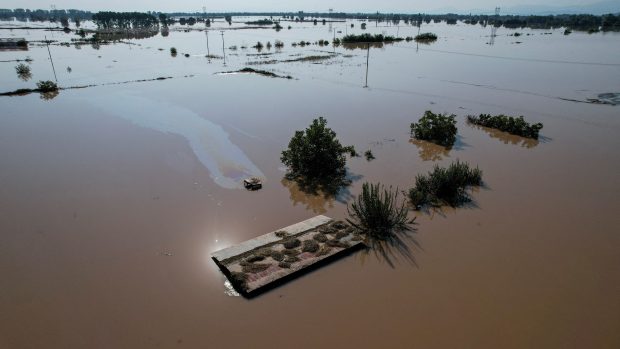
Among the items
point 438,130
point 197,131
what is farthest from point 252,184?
point 438,130

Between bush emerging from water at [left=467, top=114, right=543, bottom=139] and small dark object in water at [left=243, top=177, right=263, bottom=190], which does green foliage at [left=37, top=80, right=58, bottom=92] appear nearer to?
small dark object in water at [left=243, top=177, right=263, bottom=190]

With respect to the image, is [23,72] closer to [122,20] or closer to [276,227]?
[276,227]

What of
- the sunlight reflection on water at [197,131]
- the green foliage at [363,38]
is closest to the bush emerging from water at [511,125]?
the sunlight reflection on water at [197,131]

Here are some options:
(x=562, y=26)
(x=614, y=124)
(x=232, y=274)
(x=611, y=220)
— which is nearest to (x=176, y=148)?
(x=232, y=274)

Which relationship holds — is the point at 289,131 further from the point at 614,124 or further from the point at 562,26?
the point at 562,26

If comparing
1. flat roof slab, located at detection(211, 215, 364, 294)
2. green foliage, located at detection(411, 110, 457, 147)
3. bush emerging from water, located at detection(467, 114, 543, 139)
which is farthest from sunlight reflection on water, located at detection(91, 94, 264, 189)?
bush emerging from water, located at detection(467, 114, 543, 139)

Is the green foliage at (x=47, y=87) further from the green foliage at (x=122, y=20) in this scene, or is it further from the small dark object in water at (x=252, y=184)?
the green foliage at (x=122, y=20)
